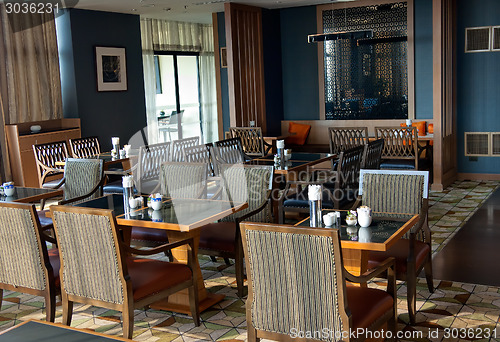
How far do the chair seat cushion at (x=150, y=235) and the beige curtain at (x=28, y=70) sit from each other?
4872 millimetres

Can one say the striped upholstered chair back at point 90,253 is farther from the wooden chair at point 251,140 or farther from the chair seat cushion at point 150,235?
the wooden chair at point 251,140

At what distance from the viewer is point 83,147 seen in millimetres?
8398

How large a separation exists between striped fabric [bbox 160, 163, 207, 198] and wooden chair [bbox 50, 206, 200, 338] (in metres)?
1.48

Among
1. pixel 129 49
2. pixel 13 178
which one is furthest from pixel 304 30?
pixel 13 178

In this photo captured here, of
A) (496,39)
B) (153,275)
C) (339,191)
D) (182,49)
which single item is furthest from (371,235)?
(182,49)

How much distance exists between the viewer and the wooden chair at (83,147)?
8.22 m

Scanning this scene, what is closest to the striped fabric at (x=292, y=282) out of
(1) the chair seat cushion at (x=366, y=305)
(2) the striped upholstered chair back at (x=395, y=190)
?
(1) the chair seat cushion at (x=366, y=305)

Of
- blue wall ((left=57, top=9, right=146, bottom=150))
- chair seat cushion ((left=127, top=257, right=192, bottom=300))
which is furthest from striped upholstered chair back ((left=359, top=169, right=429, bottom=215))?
blue wall ((left=57, top=9, right=146, bottom=150))

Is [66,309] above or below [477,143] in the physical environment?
below

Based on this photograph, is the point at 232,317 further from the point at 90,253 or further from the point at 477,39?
the point at 477,39

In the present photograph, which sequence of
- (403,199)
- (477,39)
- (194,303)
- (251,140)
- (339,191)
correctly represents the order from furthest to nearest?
(477,39) → (251,140) → (339,191) → (403,199) → (194,303)

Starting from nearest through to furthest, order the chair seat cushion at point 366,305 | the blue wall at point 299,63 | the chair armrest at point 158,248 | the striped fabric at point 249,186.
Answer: the chair seat cushion at point 366,305, the chair armrest at point 158,248, the striped fabric at point 249,186, the blue wall at point 299,63

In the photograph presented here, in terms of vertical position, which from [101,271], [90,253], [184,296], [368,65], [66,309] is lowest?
[184,296]

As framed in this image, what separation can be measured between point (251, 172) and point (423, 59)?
5.34m
